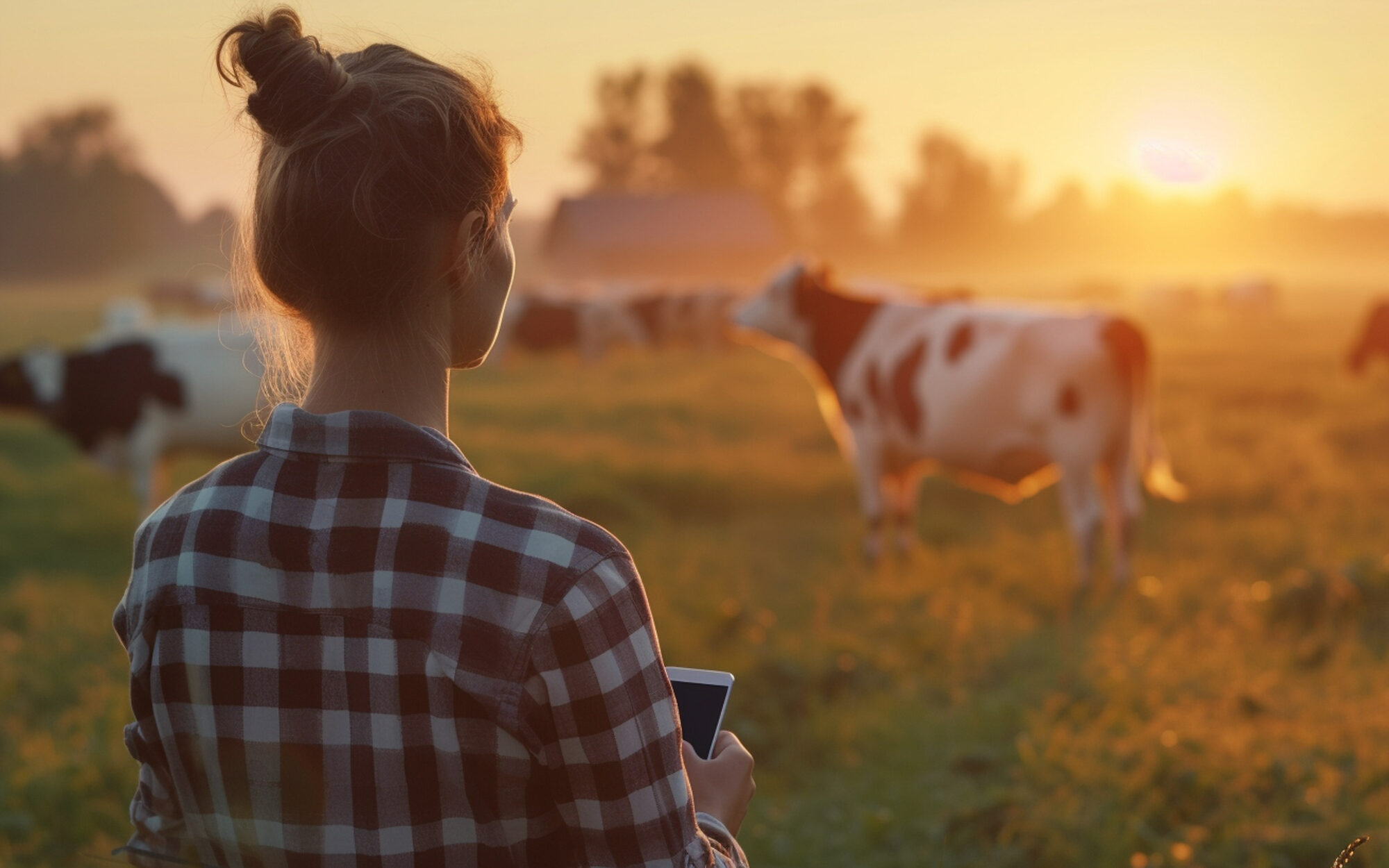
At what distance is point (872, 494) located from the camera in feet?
23.9

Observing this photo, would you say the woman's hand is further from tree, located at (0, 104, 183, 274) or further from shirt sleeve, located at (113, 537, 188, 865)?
tree, located at (0, 104, 183, 274)

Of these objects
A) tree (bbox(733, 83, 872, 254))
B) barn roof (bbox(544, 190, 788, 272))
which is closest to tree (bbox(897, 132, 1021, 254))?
tree (bbox(733, 83, 872, 254))

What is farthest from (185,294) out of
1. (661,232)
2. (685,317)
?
(685,317)

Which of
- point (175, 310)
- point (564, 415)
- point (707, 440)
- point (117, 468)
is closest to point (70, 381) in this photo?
point (117, 468)

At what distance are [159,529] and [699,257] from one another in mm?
48044

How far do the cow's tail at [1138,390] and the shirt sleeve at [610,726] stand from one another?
5832 millimetres

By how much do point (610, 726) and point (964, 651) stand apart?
4418 millimetres

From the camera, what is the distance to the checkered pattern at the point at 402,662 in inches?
40.1

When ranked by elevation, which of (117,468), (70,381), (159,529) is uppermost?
(159,529)

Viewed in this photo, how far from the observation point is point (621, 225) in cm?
4834

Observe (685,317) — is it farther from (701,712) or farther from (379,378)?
(379,378)

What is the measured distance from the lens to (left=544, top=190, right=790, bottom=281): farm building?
48031 millimetres

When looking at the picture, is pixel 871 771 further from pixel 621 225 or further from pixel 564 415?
pixel 621 225

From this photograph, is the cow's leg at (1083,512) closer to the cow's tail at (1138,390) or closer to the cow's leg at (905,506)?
the cow's tail at (1138,390)
